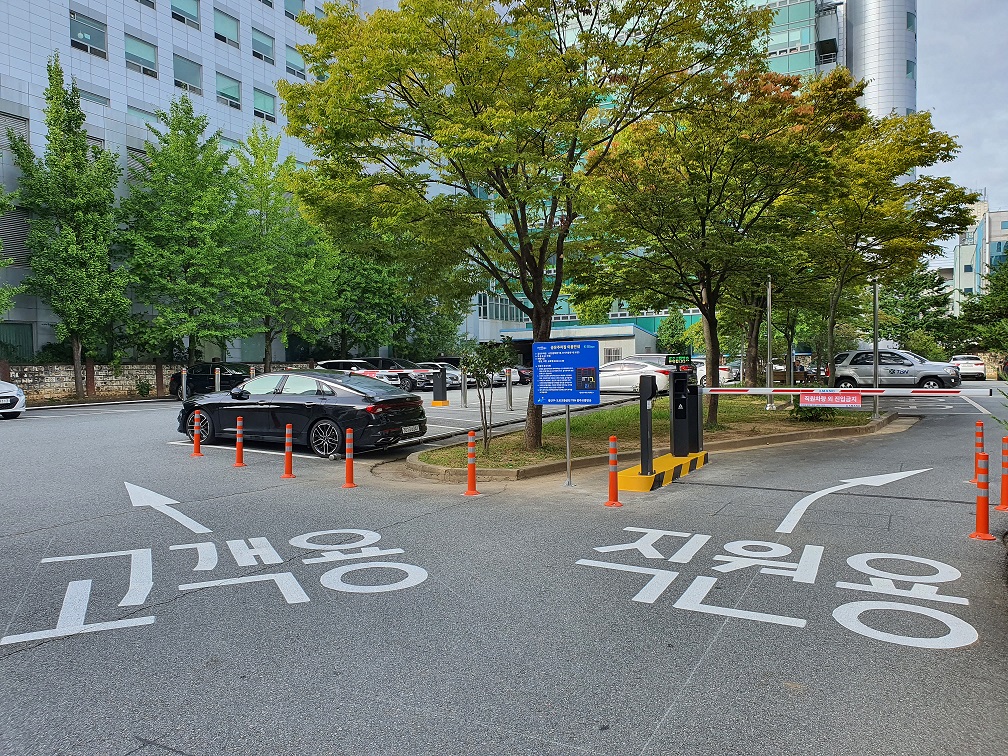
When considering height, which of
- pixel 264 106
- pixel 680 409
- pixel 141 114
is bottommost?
pixel 680 409

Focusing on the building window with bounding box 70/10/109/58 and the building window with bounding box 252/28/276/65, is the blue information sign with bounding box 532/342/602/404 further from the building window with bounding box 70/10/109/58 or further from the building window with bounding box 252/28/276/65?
the building window with bounding box 252/28/276/65

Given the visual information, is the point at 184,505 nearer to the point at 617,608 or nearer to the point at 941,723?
the point at 617,608

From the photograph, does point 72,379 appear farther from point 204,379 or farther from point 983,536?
point 983,536

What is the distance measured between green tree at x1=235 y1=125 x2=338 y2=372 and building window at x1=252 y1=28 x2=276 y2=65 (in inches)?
370

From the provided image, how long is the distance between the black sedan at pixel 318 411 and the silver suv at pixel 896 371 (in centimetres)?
2276

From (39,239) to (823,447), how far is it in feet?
92.5

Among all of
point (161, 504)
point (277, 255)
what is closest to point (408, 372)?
point (277, 255)

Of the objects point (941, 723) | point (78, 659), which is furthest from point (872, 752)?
point (78, 659)

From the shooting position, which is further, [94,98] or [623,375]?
[94,98]

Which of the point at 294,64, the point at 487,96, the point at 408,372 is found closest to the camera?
the point at 487,96

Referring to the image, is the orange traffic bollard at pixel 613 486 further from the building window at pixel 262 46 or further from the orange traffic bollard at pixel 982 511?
the building window at pixel 262 46

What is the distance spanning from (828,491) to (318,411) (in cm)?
845

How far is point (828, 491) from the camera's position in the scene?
8.82 meters

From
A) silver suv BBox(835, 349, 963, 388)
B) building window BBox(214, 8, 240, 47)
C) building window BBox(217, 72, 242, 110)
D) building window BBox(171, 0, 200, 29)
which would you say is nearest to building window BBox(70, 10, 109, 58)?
building window BBox(171, 0, 200, 29)
